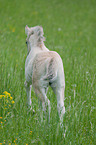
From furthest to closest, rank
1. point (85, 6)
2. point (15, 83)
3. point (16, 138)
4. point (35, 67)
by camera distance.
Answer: point (85, 6)
point (15, 83)
point (35, 67)
point (16, 138)

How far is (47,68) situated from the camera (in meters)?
3.32

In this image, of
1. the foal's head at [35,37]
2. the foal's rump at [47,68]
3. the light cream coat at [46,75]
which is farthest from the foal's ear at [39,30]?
the foal's rump at [47,68]

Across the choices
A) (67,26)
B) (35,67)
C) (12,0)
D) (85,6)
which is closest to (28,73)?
(35,67)

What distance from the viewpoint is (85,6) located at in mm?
18109

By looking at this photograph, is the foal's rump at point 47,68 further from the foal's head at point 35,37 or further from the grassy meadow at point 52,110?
the foal's head at point 35,37

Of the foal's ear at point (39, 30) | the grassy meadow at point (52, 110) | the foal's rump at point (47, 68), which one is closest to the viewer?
the grassy meadow at point (52, 110)

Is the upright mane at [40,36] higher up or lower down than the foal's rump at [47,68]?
higher up

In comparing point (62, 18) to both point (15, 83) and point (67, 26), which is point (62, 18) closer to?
point (67, 26)

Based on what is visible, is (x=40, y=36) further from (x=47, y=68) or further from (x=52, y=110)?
(x=52, y=110)

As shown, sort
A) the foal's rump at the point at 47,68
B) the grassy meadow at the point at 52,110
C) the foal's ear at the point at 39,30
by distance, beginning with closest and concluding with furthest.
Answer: the grassy meadow at the point at 52,110
the foal's rump at the point at 47,68
the foal's ear at the point at 39,30

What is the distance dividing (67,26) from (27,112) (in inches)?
386

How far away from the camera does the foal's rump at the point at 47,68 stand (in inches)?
131

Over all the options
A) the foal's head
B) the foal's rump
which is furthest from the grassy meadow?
the foal's head

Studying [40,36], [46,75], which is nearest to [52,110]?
[46,75]
